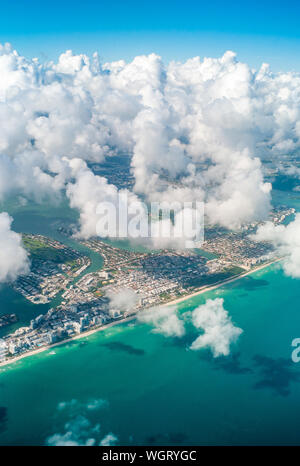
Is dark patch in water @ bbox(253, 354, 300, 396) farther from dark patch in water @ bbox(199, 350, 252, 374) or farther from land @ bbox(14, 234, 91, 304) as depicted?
land @ bbox(14, 234, 91, 304)

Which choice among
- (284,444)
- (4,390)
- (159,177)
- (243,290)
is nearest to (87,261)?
(243,290)

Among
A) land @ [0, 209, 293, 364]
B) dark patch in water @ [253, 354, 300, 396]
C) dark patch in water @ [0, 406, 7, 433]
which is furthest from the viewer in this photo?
land @ [0, 209, 293, 364]

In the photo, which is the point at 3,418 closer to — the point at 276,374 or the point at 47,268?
the point at 276,374

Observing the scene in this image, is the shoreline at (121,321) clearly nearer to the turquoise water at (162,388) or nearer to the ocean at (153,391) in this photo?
the ocean at (153,391)

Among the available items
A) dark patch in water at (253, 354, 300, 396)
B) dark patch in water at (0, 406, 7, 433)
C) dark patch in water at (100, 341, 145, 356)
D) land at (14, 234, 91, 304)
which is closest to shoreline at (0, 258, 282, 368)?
dark patch in water at (100, 341, 145, 356)

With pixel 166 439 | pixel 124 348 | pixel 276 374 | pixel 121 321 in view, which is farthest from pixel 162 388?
A: pixel 276 374

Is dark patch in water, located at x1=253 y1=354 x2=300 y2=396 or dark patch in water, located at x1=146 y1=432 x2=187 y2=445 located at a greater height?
dark patch in water, located at x1=253 y1=354 x2=300 y2=396

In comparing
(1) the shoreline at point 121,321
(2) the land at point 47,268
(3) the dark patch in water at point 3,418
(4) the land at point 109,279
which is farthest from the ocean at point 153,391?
(2) the land at point 47,268
